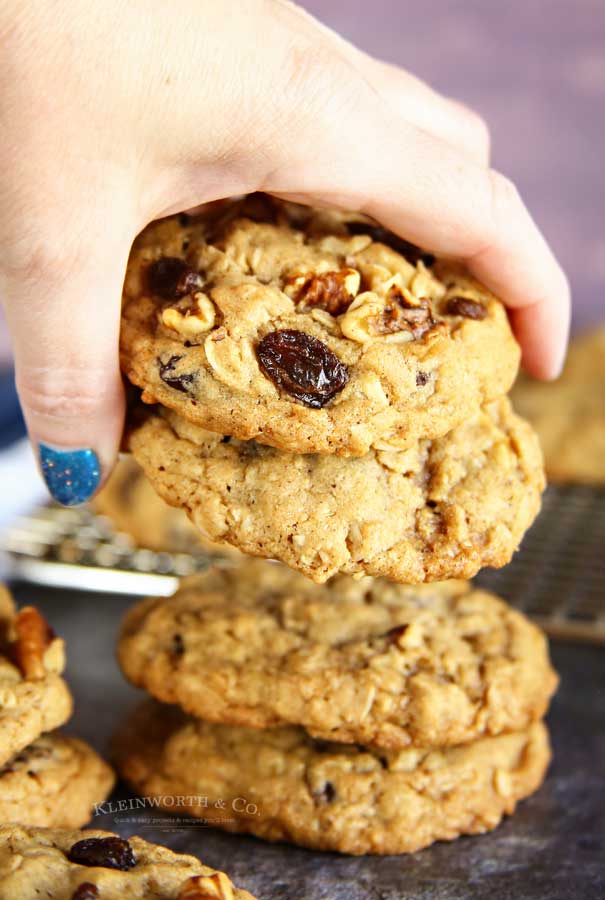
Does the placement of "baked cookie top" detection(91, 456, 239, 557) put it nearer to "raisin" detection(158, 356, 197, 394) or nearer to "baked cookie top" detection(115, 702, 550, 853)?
"baked cookie top" detection(115, 702, 550, 853)

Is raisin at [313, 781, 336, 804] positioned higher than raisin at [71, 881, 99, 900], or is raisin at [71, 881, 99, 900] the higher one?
raisin at [71, 881, 99, 900]

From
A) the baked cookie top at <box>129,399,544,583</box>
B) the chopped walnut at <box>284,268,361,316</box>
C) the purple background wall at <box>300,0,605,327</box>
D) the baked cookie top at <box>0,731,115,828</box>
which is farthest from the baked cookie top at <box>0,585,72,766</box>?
the purple background wall at <box>300,0,605,327</box>

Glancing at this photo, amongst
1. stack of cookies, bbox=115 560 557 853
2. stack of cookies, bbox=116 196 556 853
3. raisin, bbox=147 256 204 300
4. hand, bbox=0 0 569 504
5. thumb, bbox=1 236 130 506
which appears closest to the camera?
hand, bbox=0 0 569 504

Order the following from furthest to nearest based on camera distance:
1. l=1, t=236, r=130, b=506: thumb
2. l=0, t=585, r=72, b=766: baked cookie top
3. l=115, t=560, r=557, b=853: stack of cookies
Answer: l=115, t=560, r=557, b=853: stack of cookies → l=0, t=585, r=72, b=766: baked cookie top → l=1, t=236, r=130, b=506: thumb

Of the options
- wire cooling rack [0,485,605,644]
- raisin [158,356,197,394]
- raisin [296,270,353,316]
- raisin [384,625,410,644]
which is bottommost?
wire cooling rack [0,485,605,644]

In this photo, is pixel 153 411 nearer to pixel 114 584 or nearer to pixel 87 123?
pixel 87 123

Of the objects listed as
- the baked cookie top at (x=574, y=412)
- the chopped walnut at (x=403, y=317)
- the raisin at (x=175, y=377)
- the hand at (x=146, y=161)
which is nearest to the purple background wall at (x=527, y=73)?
the baked cookie top at (x=574, y=412)

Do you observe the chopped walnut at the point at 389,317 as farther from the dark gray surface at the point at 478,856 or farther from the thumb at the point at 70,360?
the dark gray surface at the point at 478,856

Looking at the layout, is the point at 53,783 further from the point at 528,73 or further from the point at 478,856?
the point at 528,73

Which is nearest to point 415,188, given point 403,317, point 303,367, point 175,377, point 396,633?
point 403,317
